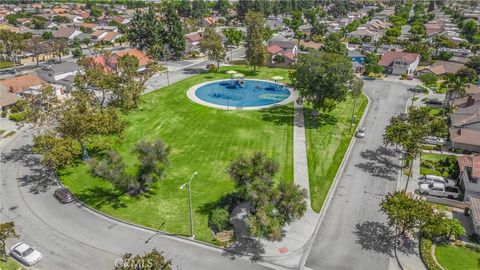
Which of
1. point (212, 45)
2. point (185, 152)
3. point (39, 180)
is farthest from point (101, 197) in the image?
point (212, 45)

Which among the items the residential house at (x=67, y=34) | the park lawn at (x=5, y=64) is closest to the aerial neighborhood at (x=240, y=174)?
the park lawn at (x=5, y=64)

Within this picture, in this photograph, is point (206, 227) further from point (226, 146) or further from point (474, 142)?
point (474, 142)

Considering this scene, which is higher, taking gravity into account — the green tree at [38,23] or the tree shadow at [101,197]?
the green tree at [38,23]

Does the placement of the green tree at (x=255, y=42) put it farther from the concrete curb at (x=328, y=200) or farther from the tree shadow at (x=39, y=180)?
the tree shadow at (x=39, y=180)

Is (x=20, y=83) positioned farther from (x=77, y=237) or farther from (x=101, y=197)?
(x=77, y=237)

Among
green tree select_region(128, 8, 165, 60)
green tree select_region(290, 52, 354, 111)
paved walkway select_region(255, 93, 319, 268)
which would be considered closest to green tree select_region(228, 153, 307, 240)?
paved walkway select_region(255, 93, 319, 268)

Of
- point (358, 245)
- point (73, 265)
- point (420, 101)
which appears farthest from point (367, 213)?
point (420, 101)

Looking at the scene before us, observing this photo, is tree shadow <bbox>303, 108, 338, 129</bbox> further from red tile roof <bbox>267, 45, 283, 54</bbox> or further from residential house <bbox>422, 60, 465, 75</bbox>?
red tile roof <bbox>267, 45, 283, 54</bbox>
